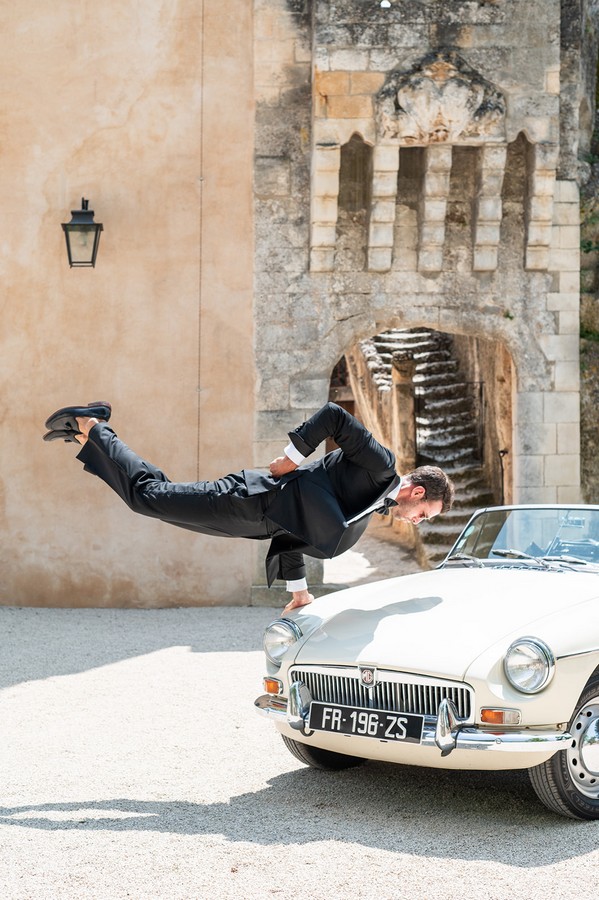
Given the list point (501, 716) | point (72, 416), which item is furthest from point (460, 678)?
point (72, 416)

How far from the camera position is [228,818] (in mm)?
4305

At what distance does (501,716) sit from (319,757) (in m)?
1.19

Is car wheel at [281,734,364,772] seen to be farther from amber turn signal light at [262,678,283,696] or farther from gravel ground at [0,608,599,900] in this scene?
amber turn signal light at [262,678,283,696]

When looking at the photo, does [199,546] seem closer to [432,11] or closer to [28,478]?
[28,478]

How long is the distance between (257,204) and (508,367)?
11.1ft

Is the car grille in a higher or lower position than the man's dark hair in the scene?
lower

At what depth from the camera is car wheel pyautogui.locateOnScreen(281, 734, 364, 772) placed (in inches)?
192

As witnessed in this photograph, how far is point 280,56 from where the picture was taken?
10445 mm

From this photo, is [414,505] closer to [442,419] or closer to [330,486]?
[330,486]

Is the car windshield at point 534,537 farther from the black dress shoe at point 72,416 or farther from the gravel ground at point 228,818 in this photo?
the black dress shoe at point 72,416

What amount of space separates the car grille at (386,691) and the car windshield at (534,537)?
1153 millimetres

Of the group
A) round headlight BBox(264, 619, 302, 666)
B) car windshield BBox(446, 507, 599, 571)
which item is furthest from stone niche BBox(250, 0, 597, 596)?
round headlight BBox(264, 619, 302, 666)

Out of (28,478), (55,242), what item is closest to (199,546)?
(28,478)

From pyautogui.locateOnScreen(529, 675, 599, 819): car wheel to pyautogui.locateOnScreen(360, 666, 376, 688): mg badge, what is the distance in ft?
2.24
